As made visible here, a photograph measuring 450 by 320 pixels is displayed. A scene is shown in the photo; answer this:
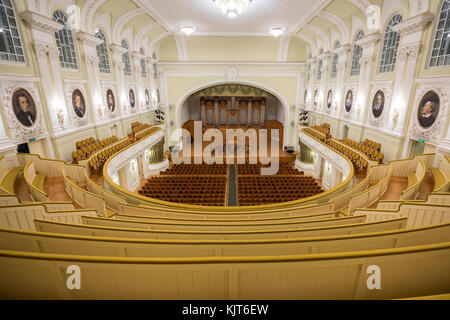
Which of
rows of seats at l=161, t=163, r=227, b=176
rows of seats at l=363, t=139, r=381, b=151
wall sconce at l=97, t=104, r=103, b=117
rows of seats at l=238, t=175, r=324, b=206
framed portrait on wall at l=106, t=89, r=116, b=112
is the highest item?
framed portrait on wall at l=106, t=89, r=116, b=112

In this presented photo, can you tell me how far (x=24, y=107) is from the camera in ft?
27.6

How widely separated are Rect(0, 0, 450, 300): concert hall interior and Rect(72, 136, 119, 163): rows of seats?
0.38ft

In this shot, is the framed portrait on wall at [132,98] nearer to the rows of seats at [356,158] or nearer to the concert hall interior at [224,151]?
the concert hall interior at [224,151]

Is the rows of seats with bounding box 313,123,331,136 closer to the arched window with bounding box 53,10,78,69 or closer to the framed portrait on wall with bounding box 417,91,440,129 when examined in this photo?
the framed portrait on wall with bounding box 417,91,440,129

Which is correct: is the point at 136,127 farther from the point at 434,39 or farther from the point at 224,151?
the point at 434,39

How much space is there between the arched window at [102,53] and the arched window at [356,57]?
15.7 meters

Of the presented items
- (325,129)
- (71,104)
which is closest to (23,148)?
(71,104)

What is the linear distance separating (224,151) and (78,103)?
14.1 meters

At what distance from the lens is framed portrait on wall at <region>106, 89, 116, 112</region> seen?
13734 mm

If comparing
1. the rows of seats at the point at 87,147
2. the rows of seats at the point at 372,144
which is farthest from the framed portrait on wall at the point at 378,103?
the rows of seats at the point at 87,147

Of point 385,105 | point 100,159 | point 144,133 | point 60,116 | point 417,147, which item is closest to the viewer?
point 417,147

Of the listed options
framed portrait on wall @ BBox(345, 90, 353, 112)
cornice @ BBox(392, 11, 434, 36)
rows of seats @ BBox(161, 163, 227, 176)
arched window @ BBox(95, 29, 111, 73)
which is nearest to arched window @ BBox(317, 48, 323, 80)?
framed portrait on wall @ BBox(345, 90, 353, 112)

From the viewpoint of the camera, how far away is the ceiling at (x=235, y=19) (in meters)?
12.7
